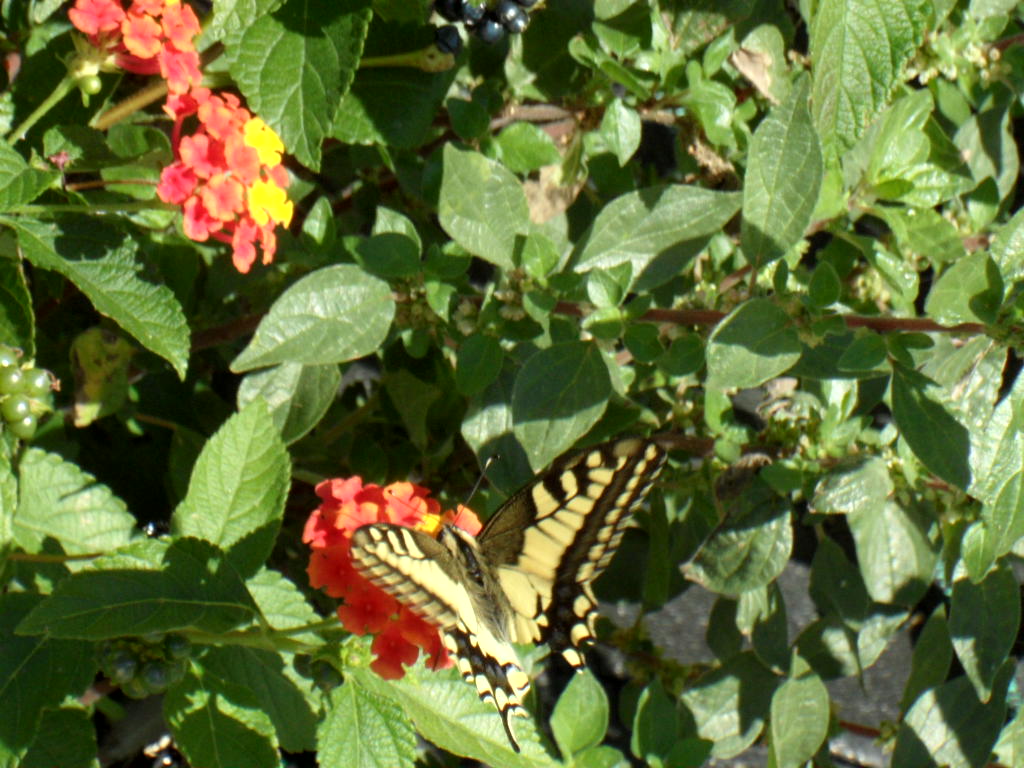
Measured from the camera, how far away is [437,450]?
2.41 m

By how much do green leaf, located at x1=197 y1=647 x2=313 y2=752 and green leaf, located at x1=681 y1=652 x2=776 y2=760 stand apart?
2.92 feet

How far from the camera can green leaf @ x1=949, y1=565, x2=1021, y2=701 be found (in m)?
2.18

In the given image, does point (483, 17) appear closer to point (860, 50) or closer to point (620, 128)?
point (620, 128)

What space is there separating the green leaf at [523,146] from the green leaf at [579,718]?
0.89 meters

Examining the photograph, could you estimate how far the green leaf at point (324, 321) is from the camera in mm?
1751

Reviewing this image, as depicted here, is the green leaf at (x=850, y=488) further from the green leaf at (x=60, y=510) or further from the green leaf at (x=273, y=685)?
the green leaf at (x=60, y=510)

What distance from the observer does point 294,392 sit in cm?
202

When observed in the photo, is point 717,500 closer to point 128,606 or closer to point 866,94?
point 866,94

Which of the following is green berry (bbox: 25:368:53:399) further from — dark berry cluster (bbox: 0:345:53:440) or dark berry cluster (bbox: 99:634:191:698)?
dark berry cluster (bbox: 99:634:191:698)

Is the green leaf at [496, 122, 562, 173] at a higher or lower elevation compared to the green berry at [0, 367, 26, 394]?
higher

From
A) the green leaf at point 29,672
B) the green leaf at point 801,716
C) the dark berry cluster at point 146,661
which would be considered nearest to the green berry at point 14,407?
the green leaf at point 29,672

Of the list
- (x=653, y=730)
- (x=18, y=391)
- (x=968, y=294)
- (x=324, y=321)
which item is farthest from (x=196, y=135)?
A: (x=653, y=730)

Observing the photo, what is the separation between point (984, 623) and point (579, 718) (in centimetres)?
83

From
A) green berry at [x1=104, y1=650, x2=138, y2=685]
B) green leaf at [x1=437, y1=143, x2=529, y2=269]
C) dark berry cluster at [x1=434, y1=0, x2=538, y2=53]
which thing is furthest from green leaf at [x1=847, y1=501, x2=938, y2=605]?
green berry at [x1=104, y1=650, x2=138, y2=685]
